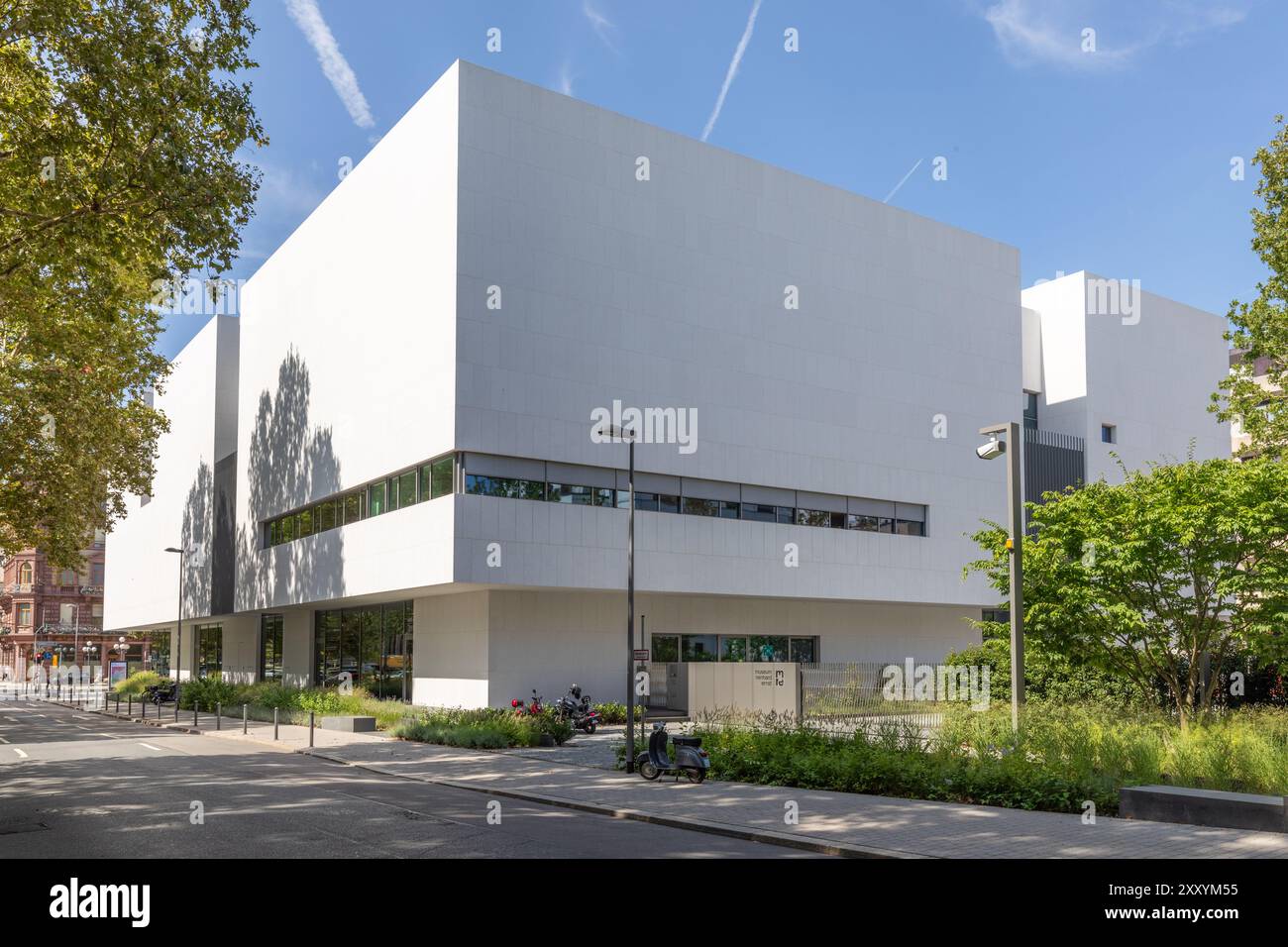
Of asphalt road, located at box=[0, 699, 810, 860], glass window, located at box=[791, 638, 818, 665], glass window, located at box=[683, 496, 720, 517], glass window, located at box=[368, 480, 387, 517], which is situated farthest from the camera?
glass window, located at box=[791, 638, 818, 665]

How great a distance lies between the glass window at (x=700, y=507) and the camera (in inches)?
1373

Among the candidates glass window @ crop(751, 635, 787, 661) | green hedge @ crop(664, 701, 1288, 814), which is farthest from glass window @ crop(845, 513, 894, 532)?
green hedge @ crop(664, 701, 1288, 814)

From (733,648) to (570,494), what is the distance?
420 inches

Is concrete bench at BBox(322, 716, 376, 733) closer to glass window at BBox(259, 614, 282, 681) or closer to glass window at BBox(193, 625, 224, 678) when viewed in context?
glass window at BBox(259, 614, 282, 681)

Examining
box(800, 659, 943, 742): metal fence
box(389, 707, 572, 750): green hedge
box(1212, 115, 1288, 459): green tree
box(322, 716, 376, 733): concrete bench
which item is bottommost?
box(322, 716, 376, 733): concrete bench

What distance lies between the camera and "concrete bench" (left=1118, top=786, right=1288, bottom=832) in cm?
1173

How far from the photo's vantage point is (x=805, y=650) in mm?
41031

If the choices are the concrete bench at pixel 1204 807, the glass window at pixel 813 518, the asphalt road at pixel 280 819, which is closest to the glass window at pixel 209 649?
the glass window at pixel 813 518

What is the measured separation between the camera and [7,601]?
10650cm

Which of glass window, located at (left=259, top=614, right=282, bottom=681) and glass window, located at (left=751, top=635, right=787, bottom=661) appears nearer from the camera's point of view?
glass window, located at (left=751, top=635, right=787, bottom=661)

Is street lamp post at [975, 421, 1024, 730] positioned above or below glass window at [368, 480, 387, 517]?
below

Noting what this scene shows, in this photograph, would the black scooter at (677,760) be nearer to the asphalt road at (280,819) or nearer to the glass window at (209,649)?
the asphalt road at (280,819)

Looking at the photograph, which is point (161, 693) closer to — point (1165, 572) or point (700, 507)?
point (700, 507)

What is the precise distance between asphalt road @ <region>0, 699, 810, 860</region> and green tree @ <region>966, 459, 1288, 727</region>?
12780mm
